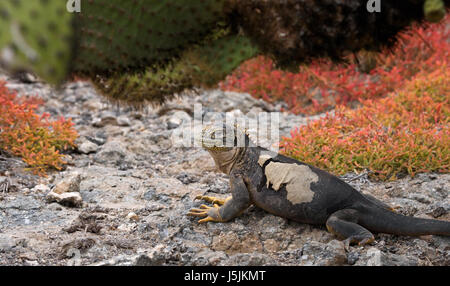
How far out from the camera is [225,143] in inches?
116

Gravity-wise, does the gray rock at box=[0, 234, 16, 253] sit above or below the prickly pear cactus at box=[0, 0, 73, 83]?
below

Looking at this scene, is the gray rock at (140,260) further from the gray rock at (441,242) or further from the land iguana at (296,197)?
the gray rock at (441,242)

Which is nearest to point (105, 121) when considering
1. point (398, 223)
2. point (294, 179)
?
point (294, 179)

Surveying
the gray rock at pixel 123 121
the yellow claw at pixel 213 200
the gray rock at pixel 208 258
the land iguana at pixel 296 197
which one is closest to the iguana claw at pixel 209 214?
the land iguana at pixel 296 197

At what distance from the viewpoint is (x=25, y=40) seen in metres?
1.42

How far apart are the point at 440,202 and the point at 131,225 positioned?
2028 millimetres

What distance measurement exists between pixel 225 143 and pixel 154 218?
71 cm

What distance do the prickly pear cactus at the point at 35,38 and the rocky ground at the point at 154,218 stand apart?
1.27 meters

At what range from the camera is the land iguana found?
9.08 feet

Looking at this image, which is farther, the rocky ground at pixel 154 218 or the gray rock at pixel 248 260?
the rocky ground at pixel 154 218

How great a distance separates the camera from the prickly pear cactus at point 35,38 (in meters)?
1.37

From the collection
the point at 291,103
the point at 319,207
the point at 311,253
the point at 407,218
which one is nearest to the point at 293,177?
the point at 319,207

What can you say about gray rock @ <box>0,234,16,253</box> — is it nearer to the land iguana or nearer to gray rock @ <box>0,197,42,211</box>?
gray rock @ <box>0,197,42,211</box>

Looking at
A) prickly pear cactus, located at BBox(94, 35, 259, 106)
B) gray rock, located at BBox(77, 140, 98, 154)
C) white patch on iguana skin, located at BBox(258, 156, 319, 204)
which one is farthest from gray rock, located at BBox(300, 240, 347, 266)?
gray rock, located at BBox(77, 140, 98, 154)
